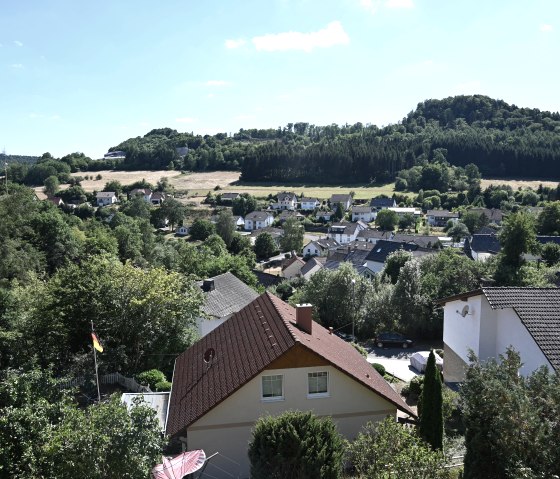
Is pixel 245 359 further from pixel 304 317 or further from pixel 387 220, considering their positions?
pixel 387 220

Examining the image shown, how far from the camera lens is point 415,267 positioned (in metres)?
37.0

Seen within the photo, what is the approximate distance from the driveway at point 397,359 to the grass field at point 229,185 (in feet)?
318

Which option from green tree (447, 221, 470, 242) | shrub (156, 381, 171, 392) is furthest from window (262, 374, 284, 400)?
green tree (447, 221, 470, 242)

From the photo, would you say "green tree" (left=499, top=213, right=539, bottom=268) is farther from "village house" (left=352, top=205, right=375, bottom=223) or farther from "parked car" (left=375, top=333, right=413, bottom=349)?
"village house" (left=352, top=205, right=375, bottom=223)

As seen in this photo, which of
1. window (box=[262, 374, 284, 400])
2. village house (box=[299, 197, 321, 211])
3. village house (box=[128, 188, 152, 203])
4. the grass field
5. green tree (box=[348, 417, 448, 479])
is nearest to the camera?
green tree (box=[348, 417, 448, 479])

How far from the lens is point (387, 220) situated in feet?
338

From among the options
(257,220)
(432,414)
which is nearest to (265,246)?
(257,220)

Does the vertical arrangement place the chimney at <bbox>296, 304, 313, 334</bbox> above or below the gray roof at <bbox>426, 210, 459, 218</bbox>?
above

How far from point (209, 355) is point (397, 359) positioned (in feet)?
58.7

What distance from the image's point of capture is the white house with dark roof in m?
14.3

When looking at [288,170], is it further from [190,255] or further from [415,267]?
[415,267]

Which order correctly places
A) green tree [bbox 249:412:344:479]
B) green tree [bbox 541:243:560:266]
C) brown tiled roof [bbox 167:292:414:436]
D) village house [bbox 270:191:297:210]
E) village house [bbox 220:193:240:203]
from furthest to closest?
village house [bbox 220:193:240:203], village house [bbox 270:191:297:210], green tree [bbox 541:243:560:266], brown tiled roof [bbox 167:292:414:436], green tree [bbox 249:412:344:479]

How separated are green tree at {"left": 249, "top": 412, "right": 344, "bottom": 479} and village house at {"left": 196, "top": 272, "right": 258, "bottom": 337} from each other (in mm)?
16902

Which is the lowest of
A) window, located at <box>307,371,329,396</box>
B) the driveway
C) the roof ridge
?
the driveway
